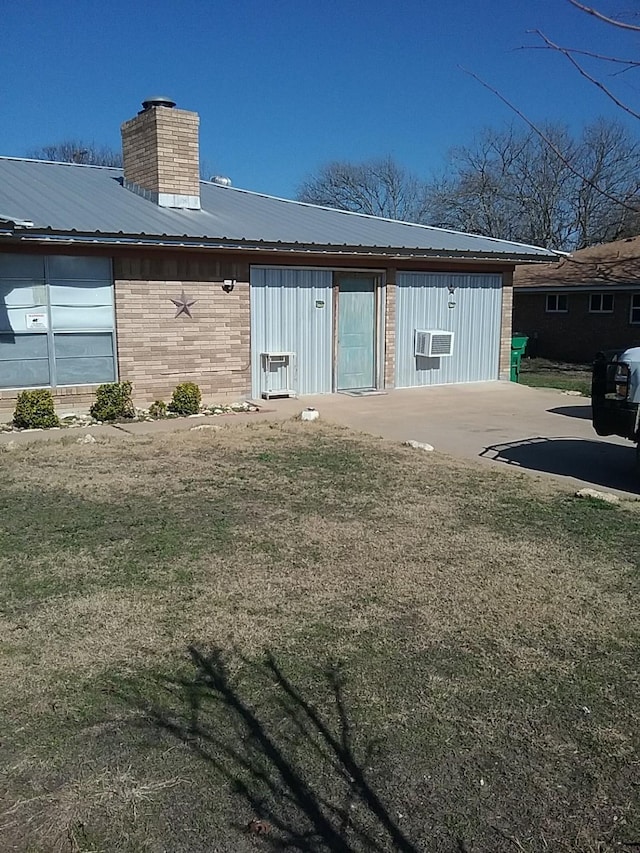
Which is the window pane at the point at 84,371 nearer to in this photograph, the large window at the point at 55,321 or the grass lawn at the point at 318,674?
the large window at the point at 55,321

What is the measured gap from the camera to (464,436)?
10672 millimetres

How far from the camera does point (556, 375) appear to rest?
816 inches

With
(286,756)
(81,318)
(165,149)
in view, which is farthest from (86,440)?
(286,756)

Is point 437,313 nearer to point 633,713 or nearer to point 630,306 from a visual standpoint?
point 630,306

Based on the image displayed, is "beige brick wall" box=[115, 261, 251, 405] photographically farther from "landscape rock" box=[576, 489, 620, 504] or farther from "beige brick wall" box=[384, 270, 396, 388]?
"landscape rock" box=[576, 489, 620, 504]

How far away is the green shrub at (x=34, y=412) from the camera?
11.0 meters

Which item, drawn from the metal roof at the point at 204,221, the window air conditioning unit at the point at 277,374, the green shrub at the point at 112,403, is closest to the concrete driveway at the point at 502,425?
the window air conditioning unit at the point at 277,374

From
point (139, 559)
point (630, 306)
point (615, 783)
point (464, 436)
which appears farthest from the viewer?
point (630, 306)

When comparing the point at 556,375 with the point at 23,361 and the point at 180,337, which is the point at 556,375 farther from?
the point at 23,361

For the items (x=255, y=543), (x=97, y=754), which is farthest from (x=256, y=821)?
(x=255, y=543)

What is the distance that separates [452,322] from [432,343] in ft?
2.99

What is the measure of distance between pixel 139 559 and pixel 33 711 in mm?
2052

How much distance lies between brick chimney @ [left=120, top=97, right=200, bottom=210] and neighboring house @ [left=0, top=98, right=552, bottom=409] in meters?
0.03

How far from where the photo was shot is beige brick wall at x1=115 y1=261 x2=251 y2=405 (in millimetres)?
12344
